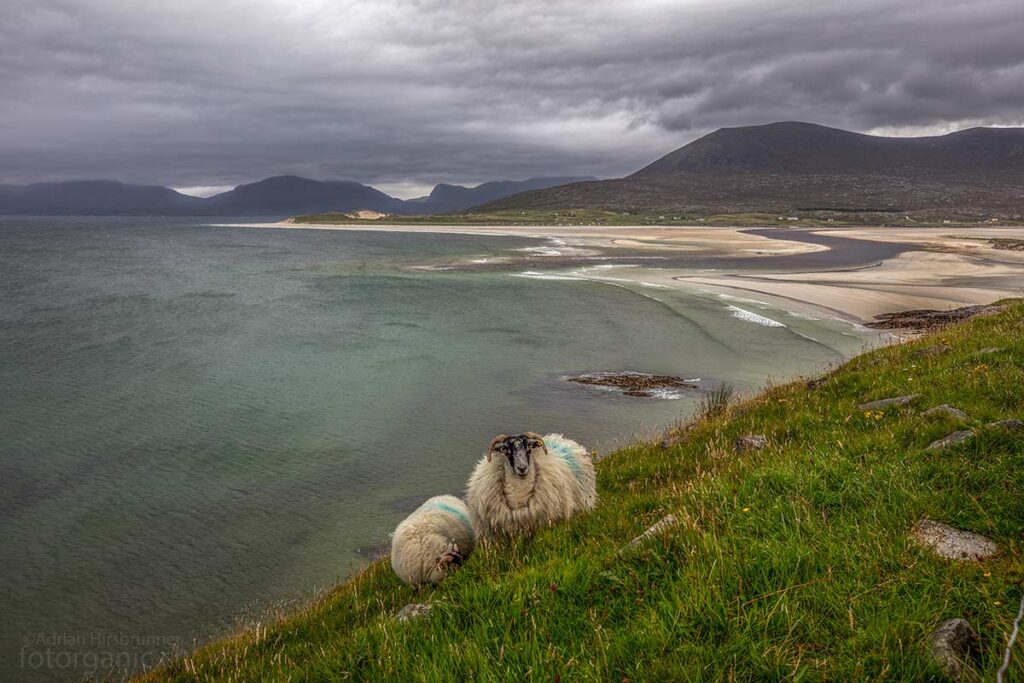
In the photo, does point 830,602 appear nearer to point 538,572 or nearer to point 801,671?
point 801,671

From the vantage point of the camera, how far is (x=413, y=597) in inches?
292

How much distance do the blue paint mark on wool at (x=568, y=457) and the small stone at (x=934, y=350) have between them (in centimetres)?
916

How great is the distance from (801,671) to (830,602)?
29.5 inches

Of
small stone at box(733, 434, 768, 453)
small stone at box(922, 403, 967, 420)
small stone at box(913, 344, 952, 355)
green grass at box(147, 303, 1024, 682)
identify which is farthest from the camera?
small stone at box(913, 344, 952, 355)

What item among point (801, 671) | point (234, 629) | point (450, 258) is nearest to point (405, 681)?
point (801, 671)

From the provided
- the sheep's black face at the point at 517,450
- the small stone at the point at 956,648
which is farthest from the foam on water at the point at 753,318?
the small stone at the point at 956,648

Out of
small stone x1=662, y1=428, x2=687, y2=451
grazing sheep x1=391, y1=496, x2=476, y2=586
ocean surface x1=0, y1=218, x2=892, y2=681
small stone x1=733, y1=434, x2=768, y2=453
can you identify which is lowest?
ocean surface x1=0, y1=218, x2=892, y2=681

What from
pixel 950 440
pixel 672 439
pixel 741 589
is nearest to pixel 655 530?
pixel 741 589

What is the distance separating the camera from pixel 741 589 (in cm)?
440

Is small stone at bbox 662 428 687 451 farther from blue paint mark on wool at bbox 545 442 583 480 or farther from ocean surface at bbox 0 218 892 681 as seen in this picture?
ocean surface at bbox 0 218 892 681

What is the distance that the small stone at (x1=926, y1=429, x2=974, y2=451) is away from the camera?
6.64 metres

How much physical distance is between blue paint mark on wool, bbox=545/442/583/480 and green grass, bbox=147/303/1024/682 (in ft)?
1.80

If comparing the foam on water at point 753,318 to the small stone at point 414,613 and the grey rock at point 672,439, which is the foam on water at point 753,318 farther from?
the small stone at point 414,613

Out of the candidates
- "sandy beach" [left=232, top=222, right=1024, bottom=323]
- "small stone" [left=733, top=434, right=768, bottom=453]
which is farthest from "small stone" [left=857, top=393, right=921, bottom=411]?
"sandy beach" [left=232, top=222, right=1024, bottom=323]
